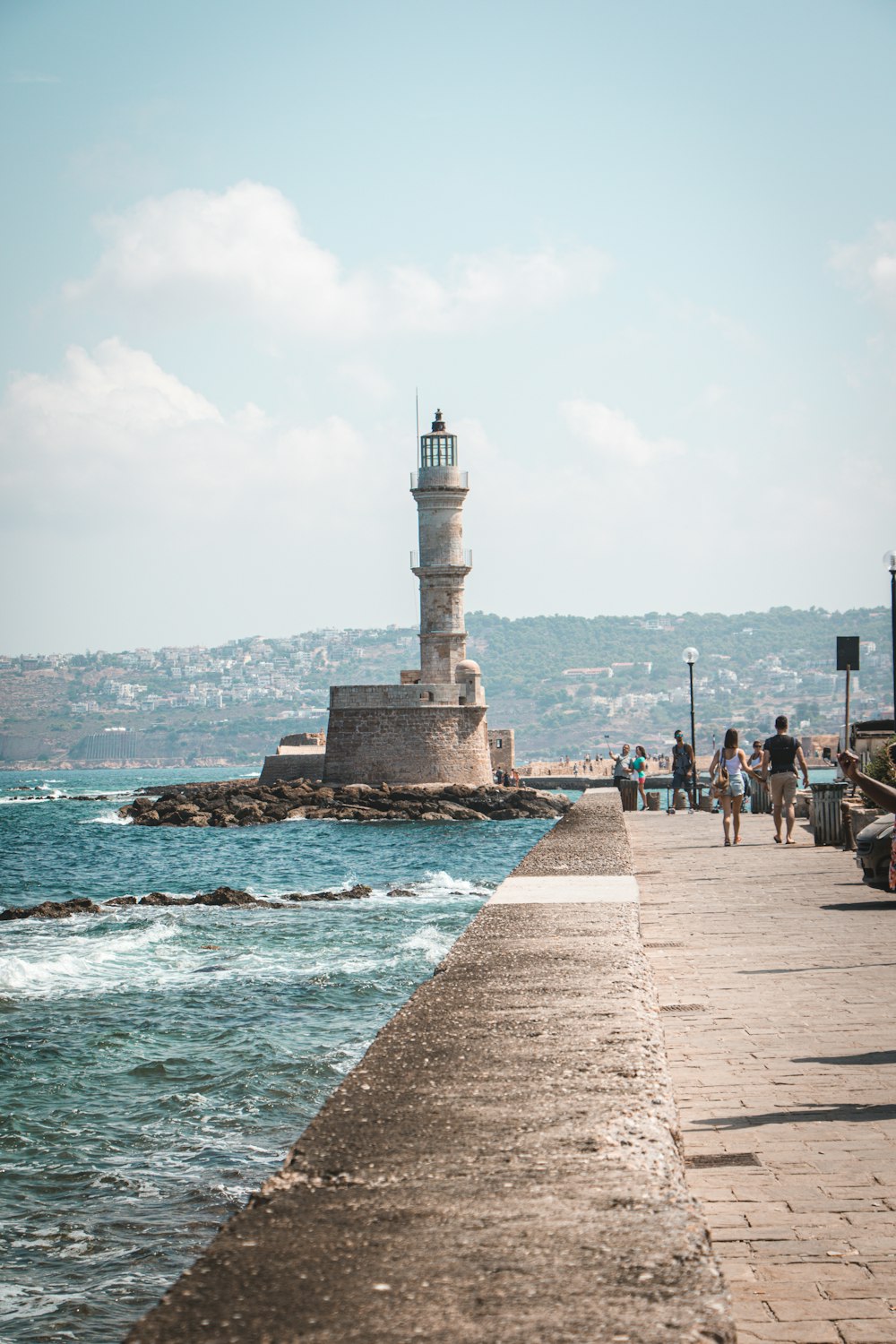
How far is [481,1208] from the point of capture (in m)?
2.89

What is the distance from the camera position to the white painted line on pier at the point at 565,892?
8430 mm

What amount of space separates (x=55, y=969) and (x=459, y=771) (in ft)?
111

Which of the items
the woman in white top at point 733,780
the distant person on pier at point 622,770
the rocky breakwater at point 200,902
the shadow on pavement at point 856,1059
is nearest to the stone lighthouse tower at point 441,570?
the distant person on pier at point 622,770

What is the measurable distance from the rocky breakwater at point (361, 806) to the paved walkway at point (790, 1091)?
113ft

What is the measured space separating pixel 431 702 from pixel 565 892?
38.6 meters

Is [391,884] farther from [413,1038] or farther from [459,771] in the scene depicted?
[459,771]

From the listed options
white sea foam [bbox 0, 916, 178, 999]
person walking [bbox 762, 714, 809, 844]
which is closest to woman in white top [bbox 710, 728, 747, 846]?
person walking [bbox 762, 714, 809, 844]

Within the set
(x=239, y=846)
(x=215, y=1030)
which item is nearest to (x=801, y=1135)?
(x=215, y=1030)

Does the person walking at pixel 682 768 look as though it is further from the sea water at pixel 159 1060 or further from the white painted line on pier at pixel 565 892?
the white painted line on pier at pixel 565 892

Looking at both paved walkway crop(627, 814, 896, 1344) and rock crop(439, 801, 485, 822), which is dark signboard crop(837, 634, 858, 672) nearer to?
paved walkway crop(627, 814, 896, 1344)

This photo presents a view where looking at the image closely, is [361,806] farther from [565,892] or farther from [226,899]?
[565,892]

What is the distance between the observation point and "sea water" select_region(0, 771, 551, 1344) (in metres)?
6.56

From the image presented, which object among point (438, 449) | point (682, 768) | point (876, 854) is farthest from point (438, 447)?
point (876, 854)

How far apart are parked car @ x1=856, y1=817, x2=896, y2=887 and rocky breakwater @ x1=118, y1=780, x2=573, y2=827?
32984 mm
